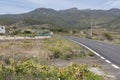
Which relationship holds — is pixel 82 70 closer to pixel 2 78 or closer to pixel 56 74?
pixel 56 74

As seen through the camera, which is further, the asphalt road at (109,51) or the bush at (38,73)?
the asphalt road at (109,51)

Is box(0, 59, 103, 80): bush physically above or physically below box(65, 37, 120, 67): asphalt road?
above

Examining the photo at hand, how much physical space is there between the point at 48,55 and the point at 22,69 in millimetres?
11292

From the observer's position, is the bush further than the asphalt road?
No

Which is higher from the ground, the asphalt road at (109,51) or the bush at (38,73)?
the bush at (38,73)

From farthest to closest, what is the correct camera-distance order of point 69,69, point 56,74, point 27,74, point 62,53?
point 62,53 < point 69,69 < point 56,74 < point 27,74

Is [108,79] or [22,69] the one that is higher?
[22,69]

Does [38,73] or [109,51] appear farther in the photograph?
[109,51]

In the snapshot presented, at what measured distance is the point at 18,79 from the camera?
33.9ft

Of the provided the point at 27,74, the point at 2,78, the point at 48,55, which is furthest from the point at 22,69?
the point at 48,55

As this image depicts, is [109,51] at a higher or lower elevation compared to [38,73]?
lower

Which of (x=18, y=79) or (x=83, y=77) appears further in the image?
(x=83, y=77)

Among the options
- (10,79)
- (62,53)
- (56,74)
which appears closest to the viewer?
(10,79)

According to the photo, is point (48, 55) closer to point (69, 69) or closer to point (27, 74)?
point (69, 69)
